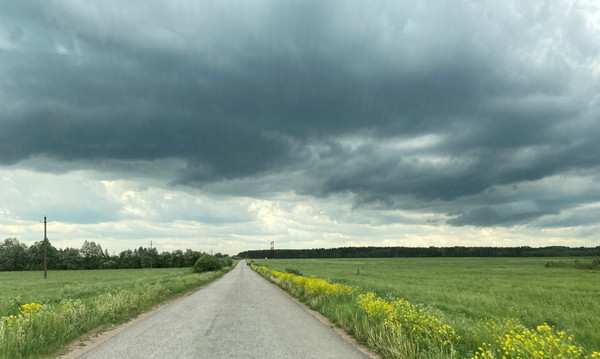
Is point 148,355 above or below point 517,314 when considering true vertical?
above

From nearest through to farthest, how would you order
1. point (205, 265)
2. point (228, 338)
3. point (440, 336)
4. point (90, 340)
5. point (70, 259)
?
point (440, 336) < point (228, 338) < point (90, 340) < point (205, 265) < point (70, 259)

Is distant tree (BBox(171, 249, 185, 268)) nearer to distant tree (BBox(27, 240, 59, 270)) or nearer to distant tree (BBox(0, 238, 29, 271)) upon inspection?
distant tree (BBox(27, 240, 59, 270))

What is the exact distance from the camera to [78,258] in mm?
118812

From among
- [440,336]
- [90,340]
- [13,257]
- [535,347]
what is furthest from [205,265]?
[13,257]

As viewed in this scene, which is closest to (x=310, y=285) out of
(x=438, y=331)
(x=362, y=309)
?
(x=362, y=309)

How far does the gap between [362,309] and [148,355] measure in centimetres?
715

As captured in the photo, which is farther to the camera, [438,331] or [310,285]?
[310,285]

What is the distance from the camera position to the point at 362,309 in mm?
11992

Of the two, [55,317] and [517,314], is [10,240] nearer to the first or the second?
[55,317]

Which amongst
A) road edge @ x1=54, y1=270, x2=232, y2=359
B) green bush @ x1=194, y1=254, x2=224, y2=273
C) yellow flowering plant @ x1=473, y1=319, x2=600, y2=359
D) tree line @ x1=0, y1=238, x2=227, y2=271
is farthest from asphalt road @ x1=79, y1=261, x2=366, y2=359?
tree line @ x1=0, y1=238, x2=227, y2=271

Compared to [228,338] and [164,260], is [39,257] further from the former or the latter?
[228,338]

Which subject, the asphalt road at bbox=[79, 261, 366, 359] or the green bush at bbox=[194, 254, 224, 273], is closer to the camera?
the asphalt road at bbox=[79, 261, 366, 359]

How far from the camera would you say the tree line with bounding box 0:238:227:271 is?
373 ft

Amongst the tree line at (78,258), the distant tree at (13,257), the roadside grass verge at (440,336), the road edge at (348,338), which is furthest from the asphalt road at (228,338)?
the distant tree at (13,257)
